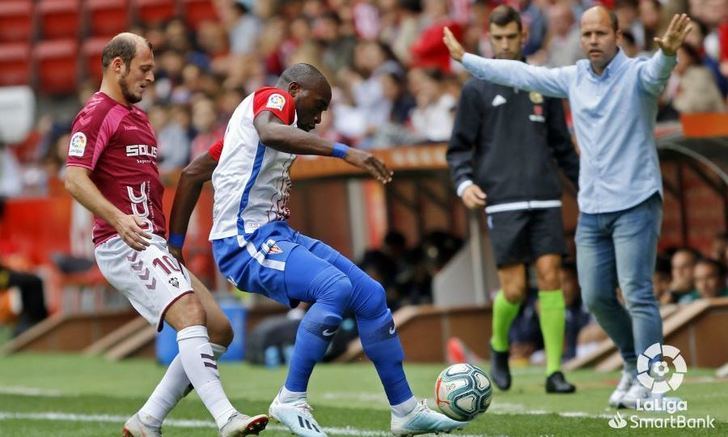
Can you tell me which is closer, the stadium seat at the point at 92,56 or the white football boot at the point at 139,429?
the white football boot at the point at 139,429

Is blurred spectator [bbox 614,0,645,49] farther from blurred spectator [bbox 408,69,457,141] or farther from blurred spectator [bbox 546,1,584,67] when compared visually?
blurred spectator [bbox 408,69,457,141]

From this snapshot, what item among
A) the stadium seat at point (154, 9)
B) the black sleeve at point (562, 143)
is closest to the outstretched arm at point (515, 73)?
the black sleeve at point (562, 143)

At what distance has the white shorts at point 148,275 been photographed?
23.4 ft

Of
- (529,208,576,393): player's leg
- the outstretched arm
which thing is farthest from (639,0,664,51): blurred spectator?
the outstretched arm

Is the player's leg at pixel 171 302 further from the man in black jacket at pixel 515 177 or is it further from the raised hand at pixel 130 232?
the man in black jacket at pixel 515 177

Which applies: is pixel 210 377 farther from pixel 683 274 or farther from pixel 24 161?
pixel 24 161

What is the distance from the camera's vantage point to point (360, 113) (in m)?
16.8

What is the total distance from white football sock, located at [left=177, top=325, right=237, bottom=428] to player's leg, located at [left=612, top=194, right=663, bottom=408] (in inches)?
96.2

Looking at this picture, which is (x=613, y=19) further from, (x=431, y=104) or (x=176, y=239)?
(x=431, y=104)

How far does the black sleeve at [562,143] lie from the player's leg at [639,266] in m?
1.51

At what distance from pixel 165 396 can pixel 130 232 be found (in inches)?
34.2

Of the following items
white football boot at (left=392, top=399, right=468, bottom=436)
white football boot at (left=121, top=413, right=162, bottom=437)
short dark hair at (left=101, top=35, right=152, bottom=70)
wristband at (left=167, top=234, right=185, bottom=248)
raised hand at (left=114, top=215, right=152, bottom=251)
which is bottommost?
white football boot at (left=392, top=399, right=468, bottom=436)

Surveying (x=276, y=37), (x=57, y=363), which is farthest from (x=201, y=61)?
(x=57, y=363)

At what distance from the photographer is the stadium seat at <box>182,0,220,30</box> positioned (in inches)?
966
